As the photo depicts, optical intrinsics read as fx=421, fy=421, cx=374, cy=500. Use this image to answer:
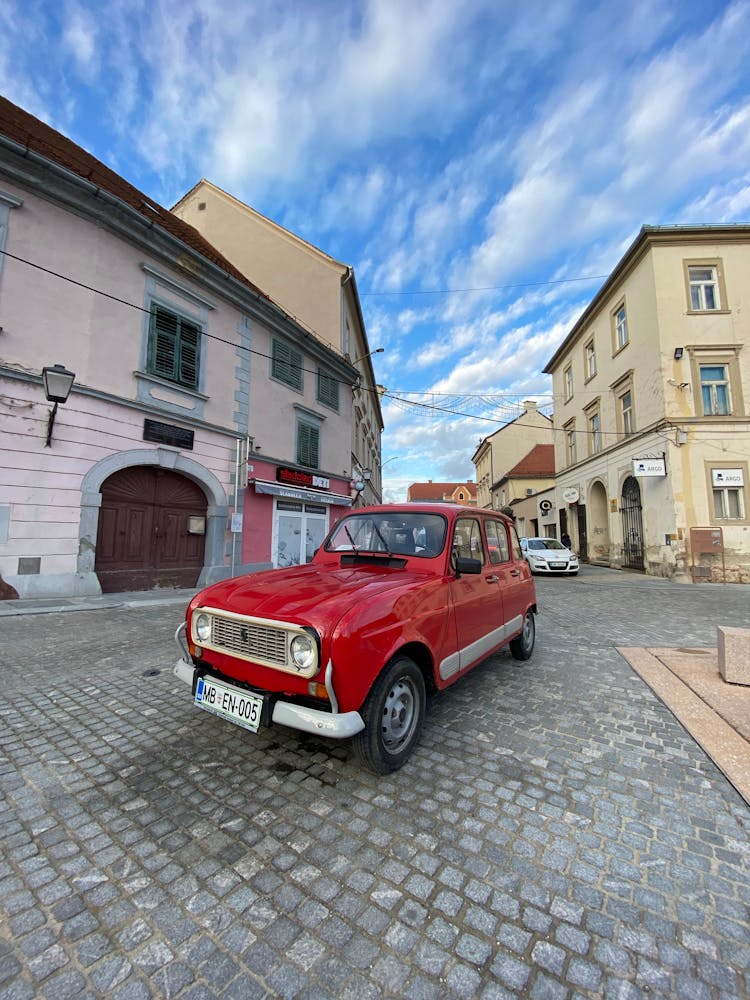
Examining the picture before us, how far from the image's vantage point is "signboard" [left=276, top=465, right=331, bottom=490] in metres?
13.7

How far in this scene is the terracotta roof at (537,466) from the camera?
36.2 metres

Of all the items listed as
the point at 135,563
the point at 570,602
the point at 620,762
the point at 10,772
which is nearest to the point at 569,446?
the point at 570,602

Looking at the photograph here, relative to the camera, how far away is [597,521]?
67.9 feet

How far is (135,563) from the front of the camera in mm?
10188

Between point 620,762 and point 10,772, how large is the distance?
3.76 metres

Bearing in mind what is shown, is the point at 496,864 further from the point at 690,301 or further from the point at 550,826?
the point at 690,301

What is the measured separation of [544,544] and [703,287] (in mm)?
11275

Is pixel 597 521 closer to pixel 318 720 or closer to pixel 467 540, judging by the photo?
pixel 467 540

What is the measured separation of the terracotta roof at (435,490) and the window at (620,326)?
62604 mm

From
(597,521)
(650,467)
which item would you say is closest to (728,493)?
(650,467)

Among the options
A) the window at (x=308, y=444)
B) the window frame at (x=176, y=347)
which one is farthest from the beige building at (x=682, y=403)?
the window frame at (x=176, y=347)

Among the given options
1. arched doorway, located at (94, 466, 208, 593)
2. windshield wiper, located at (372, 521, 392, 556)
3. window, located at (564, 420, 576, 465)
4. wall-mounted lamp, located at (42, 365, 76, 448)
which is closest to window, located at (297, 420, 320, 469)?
arched doorway, located at (94, 466, 208, 593)

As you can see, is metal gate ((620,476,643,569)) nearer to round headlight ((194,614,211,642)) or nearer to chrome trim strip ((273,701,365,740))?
chrome trim strip ((273,701,365,740))

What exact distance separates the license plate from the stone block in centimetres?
456
